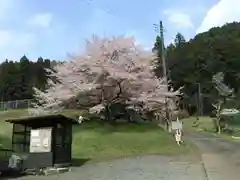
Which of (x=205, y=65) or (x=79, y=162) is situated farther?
(x=205, y=65)

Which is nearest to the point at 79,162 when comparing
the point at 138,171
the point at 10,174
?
the point at 10,174

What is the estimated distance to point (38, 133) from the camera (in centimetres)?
2117

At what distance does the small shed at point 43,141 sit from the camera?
65.8 ft

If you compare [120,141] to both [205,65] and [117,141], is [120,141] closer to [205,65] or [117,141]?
[117,141]

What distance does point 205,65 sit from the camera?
4082 inches

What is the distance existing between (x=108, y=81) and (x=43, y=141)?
57.4ft

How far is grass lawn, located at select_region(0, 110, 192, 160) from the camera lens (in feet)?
93.3

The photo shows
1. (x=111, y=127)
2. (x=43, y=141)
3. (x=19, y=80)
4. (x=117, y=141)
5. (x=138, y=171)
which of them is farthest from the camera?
(x=19, y=80)

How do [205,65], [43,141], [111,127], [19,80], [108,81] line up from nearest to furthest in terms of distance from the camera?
[43,141] < [111,127] < [108,81] < [205,65] < [19,80]

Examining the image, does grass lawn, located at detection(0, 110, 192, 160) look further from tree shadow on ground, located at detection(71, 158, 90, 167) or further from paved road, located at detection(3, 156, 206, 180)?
paved road, located at detection(3, 156, 206, 180)

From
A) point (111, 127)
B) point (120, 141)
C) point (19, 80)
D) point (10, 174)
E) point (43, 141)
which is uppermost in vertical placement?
point (19, 80)

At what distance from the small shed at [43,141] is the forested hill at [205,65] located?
3018 inches

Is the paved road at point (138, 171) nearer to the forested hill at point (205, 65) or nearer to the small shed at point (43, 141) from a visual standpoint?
the small shed at point (43, 141)

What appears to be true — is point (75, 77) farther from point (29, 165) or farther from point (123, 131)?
point (29, 165)
